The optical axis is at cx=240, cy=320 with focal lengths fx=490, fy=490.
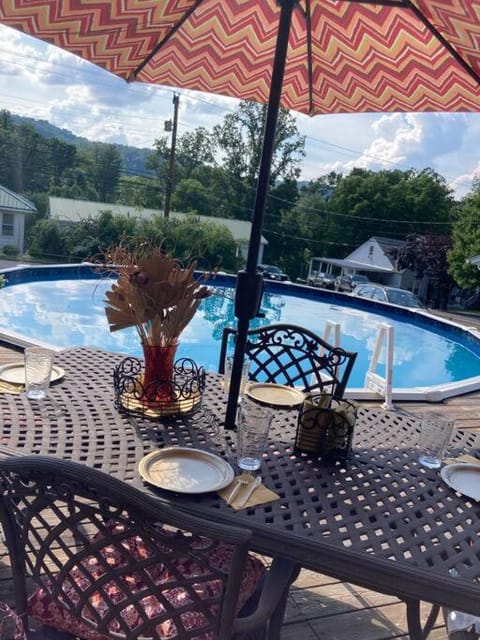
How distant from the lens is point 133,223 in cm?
1861

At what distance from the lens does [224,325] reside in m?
10.1

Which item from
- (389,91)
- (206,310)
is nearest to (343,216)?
(206,310)

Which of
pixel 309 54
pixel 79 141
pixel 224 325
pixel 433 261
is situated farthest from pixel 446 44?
pixel 79 141

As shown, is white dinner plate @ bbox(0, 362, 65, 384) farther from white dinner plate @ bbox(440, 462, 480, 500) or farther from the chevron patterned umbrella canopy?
white dinner plate @ bbox(440, 462, 480, 500)

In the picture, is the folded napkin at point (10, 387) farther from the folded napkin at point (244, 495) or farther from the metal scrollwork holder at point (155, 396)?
the folded napkin at point (244, 495)

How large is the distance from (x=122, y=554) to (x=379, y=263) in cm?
2850

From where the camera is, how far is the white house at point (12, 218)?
888 inches

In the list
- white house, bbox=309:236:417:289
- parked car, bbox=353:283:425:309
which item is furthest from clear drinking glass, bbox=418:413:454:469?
white house, bbox=309:236:417:289

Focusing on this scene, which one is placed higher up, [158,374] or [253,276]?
[253,276]

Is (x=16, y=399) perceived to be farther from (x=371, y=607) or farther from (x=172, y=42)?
(x=172, y=42)

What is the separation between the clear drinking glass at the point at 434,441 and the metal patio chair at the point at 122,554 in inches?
22.1

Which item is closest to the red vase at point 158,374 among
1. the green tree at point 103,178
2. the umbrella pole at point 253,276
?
the umbrella pole at point 253,276

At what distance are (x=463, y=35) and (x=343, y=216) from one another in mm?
31222

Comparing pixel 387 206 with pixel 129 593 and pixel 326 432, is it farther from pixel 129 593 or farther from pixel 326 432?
pixel 129 593
